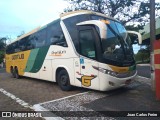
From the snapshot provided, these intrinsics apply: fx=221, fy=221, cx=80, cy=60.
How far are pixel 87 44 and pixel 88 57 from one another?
505 mm

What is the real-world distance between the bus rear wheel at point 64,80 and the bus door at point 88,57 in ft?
2.93

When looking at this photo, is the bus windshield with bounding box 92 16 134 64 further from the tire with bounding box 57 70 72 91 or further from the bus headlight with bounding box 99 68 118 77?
the tire with bounding box 57 70 72 91

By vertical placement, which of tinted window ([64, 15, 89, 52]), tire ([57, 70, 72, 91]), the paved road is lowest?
the paved road

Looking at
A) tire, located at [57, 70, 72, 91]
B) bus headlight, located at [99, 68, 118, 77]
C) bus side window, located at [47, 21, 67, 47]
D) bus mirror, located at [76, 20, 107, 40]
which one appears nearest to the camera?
bus mirror, located at [76, 20, 107, 40]

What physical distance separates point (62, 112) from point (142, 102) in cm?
269

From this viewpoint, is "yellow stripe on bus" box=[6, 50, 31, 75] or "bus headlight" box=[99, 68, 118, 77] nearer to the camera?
"bus headlight" box=[99, 68, 118, 77]

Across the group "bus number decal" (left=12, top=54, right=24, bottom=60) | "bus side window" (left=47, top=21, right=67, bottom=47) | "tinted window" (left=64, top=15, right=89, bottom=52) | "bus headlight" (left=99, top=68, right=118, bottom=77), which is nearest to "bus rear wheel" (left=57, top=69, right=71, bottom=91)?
"bus side window" (left=47, top=21, right=67, bottom=47)

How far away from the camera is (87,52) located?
8344 mm

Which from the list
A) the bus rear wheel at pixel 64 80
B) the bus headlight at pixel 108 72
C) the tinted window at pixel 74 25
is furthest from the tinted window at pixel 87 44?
the bus rear wheel at pixel 64 80

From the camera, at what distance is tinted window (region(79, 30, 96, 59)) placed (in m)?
8.12

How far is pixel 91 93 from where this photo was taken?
27.8ft

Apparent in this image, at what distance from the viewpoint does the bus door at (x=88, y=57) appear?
8.05 metres

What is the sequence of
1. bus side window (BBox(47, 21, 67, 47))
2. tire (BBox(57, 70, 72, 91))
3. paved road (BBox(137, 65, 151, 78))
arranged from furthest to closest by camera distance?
paved road (BBox(137, 65, 151, 78))
bus side window (BBox(47, 21, 67, 47))
tire (BBox(57, 70, 72, 91))

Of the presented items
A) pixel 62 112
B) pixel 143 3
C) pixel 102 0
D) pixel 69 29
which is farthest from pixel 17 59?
pixel 143 3
